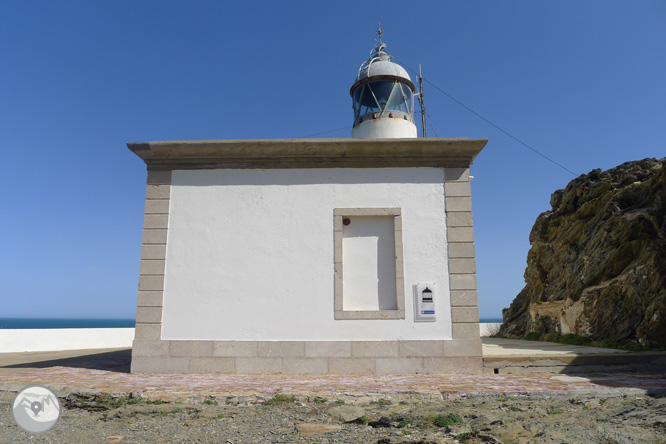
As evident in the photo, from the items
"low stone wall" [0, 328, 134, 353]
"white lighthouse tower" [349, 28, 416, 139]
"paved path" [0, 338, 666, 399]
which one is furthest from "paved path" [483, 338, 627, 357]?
"low stone wall" [0, 328, 134, 353]

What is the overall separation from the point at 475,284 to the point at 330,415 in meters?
3.98

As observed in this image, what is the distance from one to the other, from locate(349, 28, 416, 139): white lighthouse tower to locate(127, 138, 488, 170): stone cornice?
4.07 m

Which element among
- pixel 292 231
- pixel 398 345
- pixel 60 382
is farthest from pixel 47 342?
pixel 398 345

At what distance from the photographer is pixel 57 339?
17.3 meters

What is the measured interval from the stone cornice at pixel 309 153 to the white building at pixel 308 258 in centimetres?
2

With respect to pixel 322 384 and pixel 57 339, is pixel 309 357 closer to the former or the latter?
A: pixel 322 384

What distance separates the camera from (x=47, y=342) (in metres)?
17.0

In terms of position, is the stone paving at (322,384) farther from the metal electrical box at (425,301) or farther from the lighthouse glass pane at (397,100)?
the lighthouse glass pane at (397,100)

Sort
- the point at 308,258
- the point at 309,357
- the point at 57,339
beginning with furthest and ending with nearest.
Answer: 1. the point at 57,339
2. the point at 308,258
3. the point at 309,357

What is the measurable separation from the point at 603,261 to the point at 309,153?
9.79 meters

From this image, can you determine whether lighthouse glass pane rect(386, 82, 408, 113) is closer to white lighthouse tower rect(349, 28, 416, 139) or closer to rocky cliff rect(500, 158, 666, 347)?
white lighthouse tower rect(349, 28, 416, 139)

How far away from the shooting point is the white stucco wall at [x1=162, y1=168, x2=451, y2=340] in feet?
25.9

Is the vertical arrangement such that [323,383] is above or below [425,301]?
below

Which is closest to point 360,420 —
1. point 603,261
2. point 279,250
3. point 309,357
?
point 309,357
